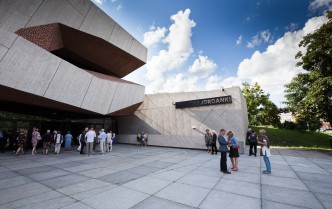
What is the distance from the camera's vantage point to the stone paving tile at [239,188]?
4547 millimetres

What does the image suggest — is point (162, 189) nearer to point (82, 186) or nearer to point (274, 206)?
point (82, 186)

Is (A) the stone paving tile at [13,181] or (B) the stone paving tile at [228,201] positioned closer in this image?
(B) the stone paving tile at [228,201]

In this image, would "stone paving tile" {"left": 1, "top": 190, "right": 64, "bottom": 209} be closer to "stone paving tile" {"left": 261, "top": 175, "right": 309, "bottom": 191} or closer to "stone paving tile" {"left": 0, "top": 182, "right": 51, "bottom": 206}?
"stone paving tile" {"left": 0, "top": 182, "right": 51, "bottom": 206}

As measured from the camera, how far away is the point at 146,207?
12.1 feet

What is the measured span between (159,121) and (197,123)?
13.9 feet

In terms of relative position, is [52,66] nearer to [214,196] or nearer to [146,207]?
[146,207]

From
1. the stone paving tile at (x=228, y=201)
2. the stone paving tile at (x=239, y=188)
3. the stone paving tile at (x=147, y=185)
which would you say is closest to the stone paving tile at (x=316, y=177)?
the stone paving tile at (x=239, y=188)

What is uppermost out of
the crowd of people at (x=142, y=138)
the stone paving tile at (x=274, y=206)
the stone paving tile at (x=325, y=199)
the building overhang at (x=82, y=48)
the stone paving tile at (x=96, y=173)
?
the building overhang at (x=82, y=48)

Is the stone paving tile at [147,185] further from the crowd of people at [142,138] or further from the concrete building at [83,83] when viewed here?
the crowd of people at [142,138]

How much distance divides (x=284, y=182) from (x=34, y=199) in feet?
23.9

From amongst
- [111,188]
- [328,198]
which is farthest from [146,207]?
[328,198]

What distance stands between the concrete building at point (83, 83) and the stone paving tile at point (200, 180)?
329 inches

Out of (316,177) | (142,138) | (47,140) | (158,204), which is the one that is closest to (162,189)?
(158,204)

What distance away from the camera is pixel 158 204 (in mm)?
3826
